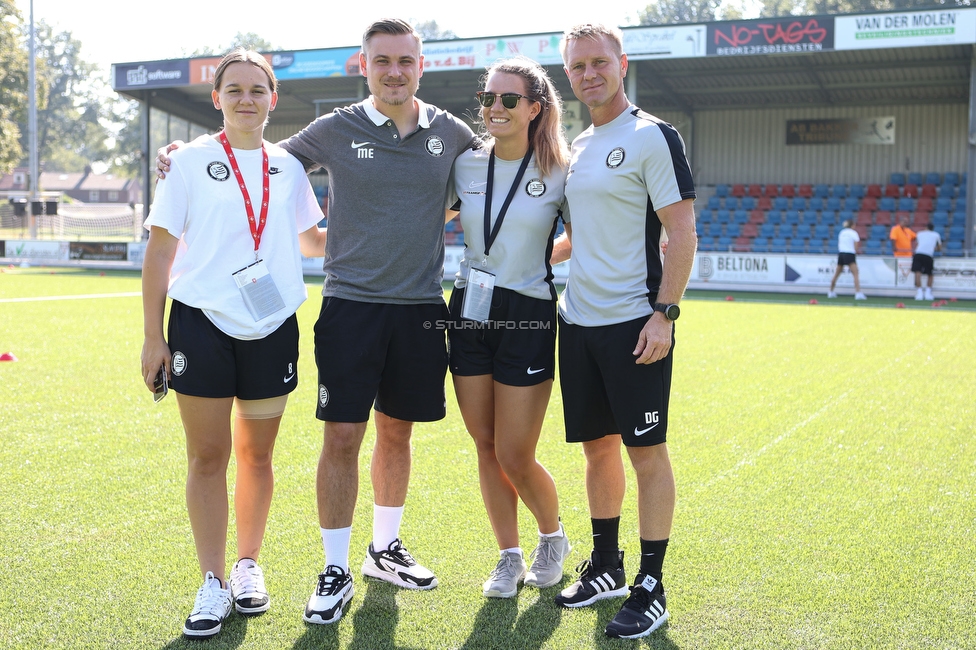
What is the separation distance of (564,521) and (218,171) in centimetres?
234

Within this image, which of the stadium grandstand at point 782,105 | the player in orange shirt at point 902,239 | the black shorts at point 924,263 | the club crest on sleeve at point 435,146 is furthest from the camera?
the stadium grandstand at point 782,105

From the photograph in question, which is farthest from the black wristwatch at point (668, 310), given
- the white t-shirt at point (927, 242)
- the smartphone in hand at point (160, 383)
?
the white t-shirt at point (927, 242)

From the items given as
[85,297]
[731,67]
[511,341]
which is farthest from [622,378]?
[731,67]

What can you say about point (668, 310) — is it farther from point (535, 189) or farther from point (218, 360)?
point (218, 360)

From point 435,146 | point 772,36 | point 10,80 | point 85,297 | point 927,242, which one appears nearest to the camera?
point 435,146

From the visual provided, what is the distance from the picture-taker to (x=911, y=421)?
6445 mm

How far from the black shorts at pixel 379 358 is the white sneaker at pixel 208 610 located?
2.35ft

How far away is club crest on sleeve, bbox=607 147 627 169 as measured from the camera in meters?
3.14

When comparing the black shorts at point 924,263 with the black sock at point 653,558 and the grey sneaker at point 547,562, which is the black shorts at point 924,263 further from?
the black sock at point 653,558

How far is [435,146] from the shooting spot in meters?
3.49

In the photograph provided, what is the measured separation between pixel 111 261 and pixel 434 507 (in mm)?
24869

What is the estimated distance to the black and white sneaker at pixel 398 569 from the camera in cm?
348

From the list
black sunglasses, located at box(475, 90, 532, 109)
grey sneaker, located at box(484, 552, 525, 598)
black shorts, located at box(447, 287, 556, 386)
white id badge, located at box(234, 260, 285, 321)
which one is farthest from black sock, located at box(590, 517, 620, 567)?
black sunglasses, located at box(475, 90, 532, 109)

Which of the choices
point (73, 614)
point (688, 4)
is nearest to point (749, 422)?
point (73, 614)
